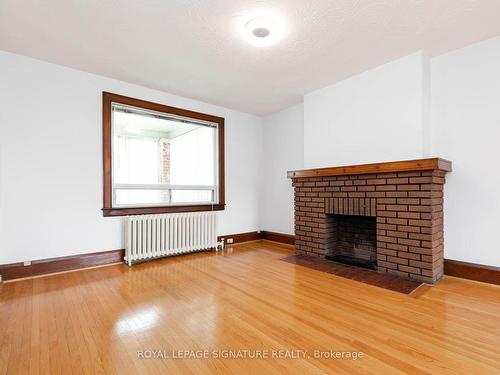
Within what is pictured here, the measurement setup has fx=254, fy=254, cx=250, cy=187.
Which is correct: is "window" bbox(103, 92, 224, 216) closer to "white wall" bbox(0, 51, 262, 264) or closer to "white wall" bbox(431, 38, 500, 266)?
"white wall" bbox(0, 51, 262, 264)

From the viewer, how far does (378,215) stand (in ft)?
10.3

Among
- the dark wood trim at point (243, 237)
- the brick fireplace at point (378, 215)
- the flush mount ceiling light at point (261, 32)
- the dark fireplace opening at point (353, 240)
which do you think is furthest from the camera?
the dark wood trim at point (243, 237)

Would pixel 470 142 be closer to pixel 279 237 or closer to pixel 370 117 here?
pixel 370 117

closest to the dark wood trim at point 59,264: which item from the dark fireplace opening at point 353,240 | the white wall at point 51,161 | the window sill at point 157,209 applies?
the white wall at point 51,161

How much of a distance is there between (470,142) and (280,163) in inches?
113

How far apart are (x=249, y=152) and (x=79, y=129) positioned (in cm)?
294

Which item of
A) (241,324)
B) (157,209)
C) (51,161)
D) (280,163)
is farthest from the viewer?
(280,163)

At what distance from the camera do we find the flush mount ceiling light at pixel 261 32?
7.72 ft

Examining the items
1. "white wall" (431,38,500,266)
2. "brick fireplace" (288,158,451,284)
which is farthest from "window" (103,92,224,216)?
"white wall" (431,38,500,266)

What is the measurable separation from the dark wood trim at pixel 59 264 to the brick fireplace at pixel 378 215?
8.97ft

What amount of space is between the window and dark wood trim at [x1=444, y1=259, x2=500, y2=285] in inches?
134

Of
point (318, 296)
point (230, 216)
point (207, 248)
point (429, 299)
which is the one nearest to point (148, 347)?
point (318, 296)

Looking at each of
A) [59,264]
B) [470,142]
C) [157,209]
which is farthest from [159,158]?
[470,142]

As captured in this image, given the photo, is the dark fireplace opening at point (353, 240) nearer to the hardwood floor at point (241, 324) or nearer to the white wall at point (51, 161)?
the hardwood floor at point (241, 324)
